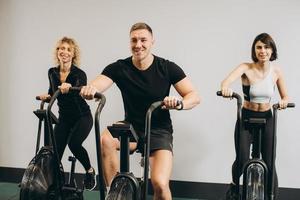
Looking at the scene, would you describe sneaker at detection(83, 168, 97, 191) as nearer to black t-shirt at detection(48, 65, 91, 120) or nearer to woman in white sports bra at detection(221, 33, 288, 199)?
black t-shirt at detection(48, 65, 91, 120)

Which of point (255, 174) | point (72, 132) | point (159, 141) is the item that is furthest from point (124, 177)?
point (72, 132)

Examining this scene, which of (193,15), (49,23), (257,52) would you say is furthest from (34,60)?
(257,52)

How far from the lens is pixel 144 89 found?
2.78m

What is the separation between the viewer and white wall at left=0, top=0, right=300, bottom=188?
405 cm

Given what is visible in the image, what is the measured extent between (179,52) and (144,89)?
5.13ft

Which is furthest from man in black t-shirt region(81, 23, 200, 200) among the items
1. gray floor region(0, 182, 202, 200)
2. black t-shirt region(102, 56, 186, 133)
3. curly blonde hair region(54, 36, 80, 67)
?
gray floor region(0, 182, 202, 200)

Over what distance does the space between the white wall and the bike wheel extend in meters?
2.05

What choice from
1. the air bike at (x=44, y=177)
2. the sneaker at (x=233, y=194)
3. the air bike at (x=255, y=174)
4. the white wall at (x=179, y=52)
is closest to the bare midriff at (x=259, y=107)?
the air bike at (x=255, y=174)

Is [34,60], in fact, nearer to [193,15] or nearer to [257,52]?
[193,15]

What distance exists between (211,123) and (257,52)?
104 centimetres

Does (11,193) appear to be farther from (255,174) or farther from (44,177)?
(255,174)

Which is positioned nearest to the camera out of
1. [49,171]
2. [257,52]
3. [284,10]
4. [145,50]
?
[145,50]

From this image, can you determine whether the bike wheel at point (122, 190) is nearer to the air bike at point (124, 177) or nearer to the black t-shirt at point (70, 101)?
the air bike at point (124, 177)

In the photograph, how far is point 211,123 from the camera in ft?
13.7
